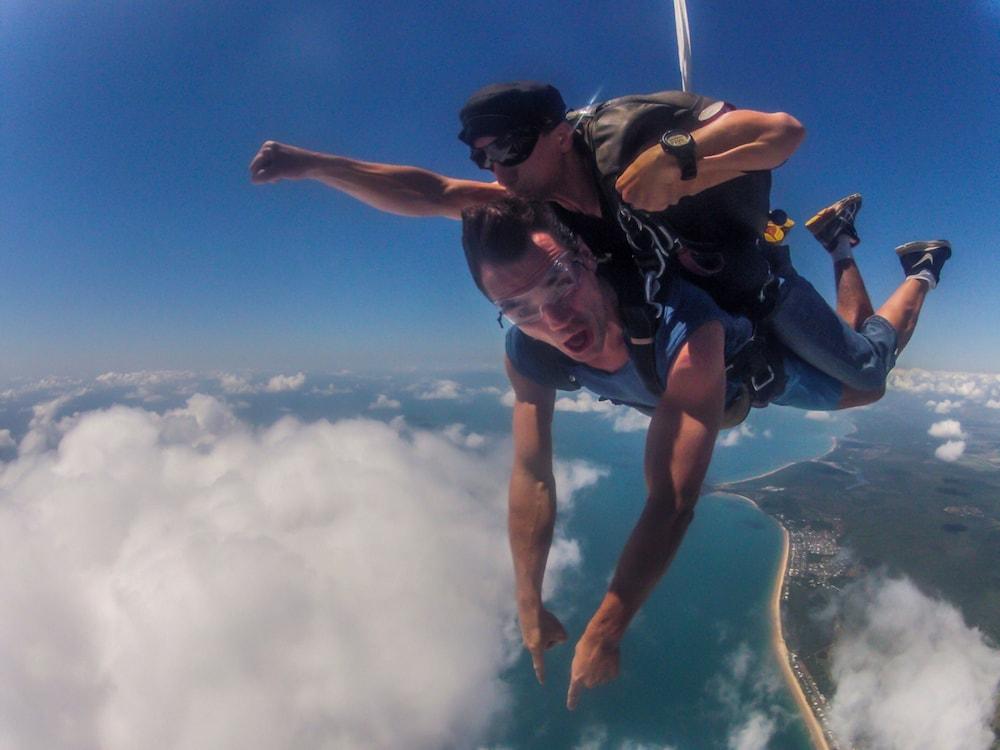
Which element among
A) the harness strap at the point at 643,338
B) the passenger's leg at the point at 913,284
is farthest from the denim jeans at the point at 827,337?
the harness strap at the point at 643,338

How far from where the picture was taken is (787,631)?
37406mm

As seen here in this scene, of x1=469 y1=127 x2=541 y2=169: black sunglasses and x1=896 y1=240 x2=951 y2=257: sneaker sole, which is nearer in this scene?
x1=469 y1=127 x2=541 y2=169: black sunglasses

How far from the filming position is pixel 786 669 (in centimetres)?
3341

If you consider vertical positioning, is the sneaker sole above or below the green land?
above

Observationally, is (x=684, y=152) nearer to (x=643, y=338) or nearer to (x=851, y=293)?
(x=643, y=338)

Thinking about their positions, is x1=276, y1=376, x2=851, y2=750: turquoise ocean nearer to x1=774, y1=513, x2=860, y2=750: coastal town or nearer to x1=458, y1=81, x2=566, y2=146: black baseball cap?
x1=774, y1=513, x2=860, y2=750: coastal town

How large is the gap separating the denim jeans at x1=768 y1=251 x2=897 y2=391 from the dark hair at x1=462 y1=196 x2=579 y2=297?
1.34m

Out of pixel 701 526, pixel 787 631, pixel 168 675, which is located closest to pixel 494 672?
pixel 787 631

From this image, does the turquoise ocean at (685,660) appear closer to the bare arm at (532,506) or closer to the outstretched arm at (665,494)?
the bare arm at (532,506)

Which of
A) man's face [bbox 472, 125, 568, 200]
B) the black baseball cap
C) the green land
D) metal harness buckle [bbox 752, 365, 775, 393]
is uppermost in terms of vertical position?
the black baseball cap

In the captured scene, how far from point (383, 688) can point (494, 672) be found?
73.9ft

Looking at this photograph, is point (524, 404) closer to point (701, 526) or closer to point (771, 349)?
point (771, 349)

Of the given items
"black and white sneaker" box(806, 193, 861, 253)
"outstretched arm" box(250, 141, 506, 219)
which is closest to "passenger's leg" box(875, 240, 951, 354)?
"black and white sneaker" box(806, 193, 861, 253)

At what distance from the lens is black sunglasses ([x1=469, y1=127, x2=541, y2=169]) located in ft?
5.69
